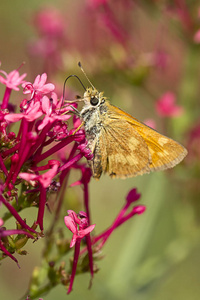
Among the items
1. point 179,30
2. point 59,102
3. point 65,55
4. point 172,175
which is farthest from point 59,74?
point 59,102

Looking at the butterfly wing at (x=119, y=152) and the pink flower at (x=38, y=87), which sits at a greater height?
the pink flower at (x=38, y=87)

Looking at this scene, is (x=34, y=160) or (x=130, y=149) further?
(x=130, y=149)

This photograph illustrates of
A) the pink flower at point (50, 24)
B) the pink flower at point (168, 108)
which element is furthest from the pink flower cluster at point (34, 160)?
the pink flower at point (50, 24)

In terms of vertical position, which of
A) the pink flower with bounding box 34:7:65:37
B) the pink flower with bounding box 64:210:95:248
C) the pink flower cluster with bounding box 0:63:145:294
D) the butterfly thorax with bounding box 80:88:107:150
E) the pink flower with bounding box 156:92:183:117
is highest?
the pink flower with bounding box 34:7:65:37

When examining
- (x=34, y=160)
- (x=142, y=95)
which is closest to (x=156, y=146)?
(x=34, y=160)

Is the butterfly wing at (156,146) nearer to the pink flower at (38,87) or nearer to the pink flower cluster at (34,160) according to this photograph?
the pink flower cluster at (34,160)

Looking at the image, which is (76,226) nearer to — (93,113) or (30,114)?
(30,114)

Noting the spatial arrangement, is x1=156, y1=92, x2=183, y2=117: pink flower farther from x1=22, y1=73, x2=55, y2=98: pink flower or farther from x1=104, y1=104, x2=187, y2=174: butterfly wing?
x1=22, y1=73, x2=55, y2=98: pink flower

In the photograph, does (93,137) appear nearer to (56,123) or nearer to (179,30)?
(56,123)

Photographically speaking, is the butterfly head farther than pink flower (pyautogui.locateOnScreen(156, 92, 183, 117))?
No

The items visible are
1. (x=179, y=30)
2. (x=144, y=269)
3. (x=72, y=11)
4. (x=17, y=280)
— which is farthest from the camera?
(x=72, y=11)

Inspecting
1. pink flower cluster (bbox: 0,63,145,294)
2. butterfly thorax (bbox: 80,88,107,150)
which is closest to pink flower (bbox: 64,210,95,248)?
pink flower cluster (bbox: 0,63,145,294)
